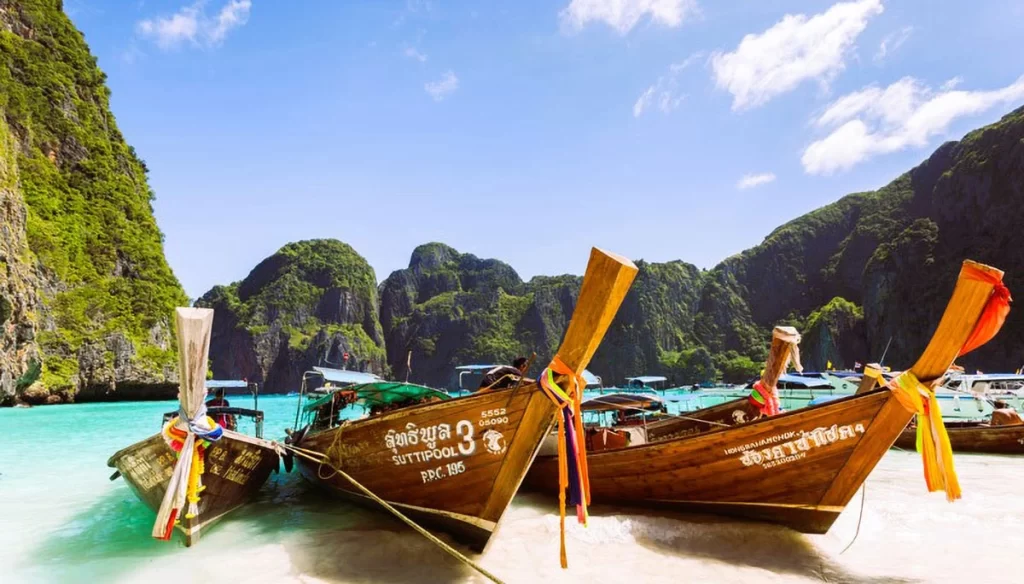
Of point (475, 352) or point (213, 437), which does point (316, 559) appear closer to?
point (213, 437)

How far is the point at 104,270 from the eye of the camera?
4009 centimetres

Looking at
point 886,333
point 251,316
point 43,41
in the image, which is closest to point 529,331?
point 251,316

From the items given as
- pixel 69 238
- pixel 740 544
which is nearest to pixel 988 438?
pixel 740 544

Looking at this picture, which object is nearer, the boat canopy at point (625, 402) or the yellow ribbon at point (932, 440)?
the yellow ribbon at point (932, 440)

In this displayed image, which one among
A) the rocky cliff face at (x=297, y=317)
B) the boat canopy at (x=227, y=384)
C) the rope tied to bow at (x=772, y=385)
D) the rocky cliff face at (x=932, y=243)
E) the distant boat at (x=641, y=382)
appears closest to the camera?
the rope tied to bow at (x=772, y=385)

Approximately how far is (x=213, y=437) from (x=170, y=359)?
43.4m

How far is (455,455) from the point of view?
5195 mm

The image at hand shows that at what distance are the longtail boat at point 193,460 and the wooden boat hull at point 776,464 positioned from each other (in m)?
4.93

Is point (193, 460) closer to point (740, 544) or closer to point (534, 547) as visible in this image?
point (534, 547)

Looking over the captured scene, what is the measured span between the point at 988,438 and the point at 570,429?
13.9 metres

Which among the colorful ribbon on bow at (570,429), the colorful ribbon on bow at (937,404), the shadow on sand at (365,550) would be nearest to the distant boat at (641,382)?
the shadow on sand at (365,550)

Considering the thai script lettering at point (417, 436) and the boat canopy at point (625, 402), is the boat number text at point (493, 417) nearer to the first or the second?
the thai script lettering at point (417, 436)

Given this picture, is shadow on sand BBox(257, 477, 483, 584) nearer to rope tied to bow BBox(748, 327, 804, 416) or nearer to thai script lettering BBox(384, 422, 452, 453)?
thai script lettering BBox(384, 422, 452, 453)

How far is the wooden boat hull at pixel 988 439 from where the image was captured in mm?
12172
